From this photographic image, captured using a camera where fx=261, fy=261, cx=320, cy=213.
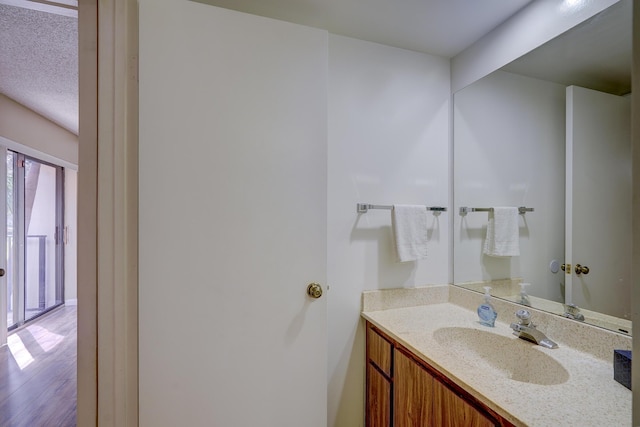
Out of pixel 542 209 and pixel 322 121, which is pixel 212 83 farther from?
pixel 542 209

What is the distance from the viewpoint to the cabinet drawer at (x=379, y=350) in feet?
3.95

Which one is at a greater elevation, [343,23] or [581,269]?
[343,23]

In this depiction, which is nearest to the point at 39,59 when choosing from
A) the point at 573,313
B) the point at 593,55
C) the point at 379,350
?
the point at 379,350

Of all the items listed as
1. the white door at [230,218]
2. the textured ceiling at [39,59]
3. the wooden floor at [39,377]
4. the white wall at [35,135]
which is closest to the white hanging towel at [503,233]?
the white door at [230,218]

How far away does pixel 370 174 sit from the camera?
1.43 meters

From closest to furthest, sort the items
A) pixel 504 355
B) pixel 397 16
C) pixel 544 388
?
pixel 544 388, pixel 504 355, pixel 397 16

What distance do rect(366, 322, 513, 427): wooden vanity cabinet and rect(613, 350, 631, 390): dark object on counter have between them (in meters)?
0.43

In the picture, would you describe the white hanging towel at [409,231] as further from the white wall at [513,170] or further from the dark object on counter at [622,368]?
the dark object on counter at [622,368]

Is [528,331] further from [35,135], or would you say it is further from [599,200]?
[35,135]

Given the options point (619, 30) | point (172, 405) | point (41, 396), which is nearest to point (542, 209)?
point (619, 30)

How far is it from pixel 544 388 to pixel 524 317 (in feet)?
1.31

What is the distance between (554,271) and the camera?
3.78 ft

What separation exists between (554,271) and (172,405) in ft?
5.37

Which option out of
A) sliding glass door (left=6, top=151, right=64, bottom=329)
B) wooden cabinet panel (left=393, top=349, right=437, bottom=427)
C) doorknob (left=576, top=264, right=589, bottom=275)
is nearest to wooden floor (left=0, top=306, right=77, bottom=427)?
sliding glass door (left=6, top=151, right=64, bottom=329)
